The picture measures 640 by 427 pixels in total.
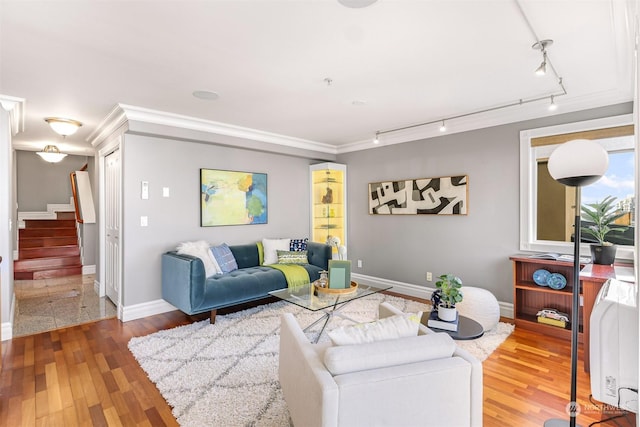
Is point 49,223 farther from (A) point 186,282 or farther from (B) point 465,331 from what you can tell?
(B) point 465,331

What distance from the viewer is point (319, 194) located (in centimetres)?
552

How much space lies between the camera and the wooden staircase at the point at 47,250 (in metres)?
5.72

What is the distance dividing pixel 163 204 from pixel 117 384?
2.16m

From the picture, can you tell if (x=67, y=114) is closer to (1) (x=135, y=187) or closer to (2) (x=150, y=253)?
(1) (x=135, y=187)

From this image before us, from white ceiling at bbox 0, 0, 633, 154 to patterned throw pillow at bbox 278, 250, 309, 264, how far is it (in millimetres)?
1908

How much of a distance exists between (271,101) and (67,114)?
2.45 metres

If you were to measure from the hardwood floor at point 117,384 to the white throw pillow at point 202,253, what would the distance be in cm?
95

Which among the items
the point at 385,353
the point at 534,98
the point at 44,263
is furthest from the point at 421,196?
the point at 44,263

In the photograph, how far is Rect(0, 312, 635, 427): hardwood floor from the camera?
1.98 m

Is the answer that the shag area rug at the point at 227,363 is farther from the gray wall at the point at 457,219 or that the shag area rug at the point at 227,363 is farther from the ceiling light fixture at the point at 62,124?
the ceiling light fixture at the point at 62,124

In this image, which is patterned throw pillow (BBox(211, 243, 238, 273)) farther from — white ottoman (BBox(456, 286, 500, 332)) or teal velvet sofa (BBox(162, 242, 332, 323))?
white ottoman (BBox(456, 286, 500, 332))

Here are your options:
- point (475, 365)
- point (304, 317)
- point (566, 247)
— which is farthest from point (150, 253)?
point (566, 247)

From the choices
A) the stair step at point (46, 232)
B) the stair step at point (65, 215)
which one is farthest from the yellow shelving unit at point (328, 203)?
the stair step at point (65, 215)

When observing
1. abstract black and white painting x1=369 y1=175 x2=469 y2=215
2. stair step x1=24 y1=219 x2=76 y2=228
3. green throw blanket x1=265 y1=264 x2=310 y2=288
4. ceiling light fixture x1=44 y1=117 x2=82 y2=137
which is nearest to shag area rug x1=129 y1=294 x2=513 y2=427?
green throw blanket x1=265 y1=264 x2=310 y2=288
